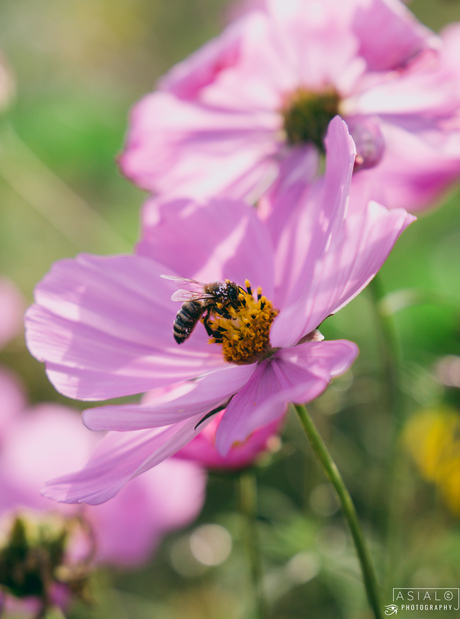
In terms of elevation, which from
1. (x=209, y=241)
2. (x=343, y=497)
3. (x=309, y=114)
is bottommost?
(x=343, y=497)

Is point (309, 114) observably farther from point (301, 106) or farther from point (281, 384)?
point (281, 384)

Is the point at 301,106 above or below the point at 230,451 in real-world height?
above

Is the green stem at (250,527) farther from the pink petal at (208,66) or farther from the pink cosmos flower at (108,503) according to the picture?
the pink petal at (208,66)

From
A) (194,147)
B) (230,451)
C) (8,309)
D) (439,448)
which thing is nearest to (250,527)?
(230,451)

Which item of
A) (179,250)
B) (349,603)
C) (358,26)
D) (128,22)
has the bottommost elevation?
(349,603)

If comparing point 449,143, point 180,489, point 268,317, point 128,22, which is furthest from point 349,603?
point 128,22

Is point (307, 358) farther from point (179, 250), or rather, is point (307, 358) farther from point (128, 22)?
point (128, 22)

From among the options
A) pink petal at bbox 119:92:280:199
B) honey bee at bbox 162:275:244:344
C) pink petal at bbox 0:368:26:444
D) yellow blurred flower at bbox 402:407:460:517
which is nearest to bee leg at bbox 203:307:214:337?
honey bee at bbox 162:275:244:344

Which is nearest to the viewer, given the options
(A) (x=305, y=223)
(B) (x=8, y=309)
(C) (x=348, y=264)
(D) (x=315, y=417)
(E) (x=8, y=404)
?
(C) (x=348, y=264)
